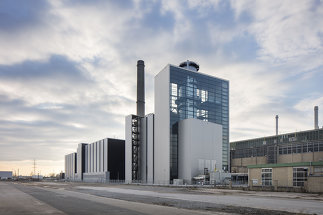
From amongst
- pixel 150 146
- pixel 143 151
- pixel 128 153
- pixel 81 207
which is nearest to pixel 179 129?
pixel 150 146

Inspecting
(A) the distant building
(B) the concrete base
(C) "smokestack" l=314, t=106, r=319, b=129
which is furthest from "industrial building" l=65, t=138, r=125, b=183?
(C) "smokestack" l=314, t=106, r=319, b=129

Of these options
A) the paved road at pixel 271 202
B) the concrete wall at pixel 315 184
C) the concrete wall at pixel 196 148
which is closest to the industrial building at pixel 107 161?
the concrete wall at pixel 196 148

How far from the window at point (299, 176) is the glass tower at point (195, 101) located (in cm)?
5420

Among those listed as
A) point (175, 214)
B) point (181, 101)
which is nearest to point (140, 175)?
point (181, 101)

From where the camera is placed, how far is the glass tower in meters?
110

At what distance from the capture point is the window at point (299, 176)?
54688 mm

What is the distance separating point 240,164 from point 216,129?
117 ft

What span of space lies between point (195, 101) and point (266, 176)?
60.2 meters

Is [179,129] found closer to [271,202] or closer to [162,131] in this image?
[162,131]

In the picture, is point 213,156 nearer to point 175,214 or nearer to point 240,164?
point 240,164

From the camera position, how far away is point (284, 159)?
119 metres

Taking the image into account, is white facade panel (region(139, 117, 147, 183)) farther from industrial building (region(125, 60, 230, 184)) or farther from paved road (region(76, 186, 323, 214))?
paved road (region(76, 186, 323, 214))

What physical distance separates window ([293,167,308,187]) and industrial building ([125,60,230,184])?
159 ft

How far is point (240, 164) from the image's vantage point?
140125 millimetres
